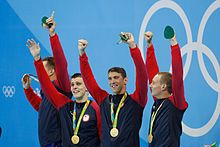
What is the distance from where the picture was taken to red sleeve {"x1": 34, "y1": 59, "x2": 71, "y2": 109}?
16.6 ft

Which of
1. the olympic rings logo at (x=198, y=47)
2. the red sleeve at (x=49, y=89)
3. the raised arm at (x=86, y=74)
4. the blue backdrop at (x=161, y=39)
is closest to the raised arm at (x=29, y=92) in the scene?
the red sleeve at (x=49, y=89)

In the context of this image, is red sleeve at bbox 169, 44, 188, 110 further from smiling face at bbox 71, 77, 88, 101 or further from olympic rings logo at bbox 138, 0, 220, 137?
olympic rings logo at bbox 138, 0, 220, 137

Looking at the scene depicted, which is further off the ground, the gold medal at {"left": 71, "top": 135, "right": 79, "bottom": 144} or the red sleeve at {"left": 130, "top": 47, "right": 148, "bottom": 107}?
the red sleeve at {"left": 130, "top": 47, "right": 148, "bottom": 107}

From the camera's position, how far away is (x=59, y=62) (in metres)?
5.18

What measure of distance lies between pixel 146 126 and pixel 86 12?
1537 millimetres

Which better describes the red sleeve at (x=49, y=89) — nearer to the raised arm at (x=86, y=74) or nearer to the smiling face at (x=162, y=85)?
the raised arm at (x=86, y=74)

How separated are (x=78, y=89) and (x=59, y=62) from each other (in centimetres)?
31

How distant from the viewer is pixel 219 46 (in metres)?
6.63

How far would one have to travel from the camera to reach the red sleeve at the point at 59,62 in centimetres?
516

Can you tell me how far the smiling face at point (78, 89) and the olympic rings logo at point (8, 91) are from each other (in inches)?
85.1

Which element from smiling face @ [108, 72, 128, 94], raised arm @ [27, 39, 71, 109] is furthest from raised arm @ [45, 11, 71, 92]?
smiling face @ [108, 72, 128, 94]

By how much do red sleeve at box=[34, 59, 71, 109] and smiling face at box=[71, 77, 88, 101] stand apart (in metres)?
0.13

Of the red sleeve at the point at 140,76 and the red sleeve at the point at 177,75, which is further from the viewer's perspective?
the red sleeve at the point at 140,76

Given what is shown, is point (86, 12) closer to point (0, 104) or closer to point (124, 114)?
point (0, 104)
